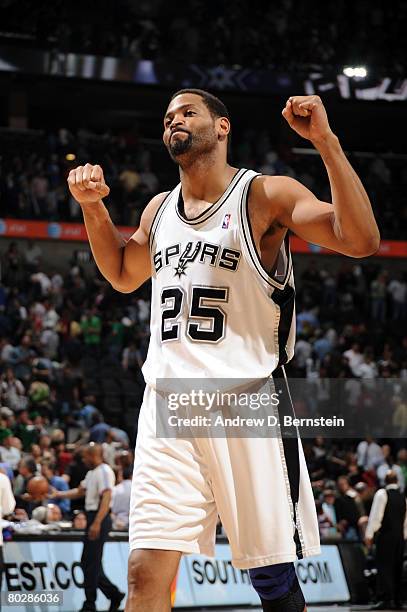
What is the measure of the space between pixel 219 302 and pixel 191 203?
0.49 meters

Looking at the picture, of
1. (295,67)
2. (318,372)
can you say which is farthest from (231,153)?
(318,372)

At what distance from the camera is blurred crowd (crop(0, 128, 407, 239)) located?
21.9 metres

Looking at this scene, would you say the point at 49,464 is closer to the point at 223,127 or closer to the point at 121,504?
the point at 121,504

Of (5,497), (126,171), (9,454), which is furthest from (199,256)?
(126,171)

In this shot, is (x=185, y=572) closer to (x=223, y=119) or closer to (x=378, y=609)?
(x=378, y=609)

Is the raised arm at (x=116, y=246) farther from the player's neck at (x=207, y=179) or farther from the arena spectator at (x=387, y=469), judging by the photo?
the arena spectator at (x=387, y=469)

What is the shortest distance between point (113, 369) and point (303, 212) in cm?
1481

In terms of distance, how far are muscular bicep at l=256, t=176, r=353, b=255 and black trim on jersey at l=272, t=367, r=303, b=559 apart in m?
0.57

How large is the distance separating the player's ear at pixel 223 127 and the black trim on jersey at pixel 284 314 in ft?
2.26

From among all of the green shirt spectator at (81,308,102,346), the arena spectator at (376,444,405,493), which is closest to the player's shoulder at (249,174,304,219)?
the arena spectator at (376,444,405,493)

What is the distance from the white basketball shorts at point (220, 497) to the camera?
3.80 metres

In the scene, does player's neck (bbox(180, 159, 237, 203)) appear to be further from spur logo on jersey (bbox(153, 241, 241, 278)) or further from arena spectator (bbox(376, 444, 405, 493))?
arena spectator (bbox(376, 444, 405, 493))

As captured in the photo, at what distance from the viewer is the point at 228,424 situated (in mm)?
3895

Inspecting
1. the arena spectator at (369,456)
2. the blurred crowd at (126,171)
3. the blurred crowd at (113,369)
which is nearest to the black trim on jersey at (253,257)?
the blurred crowd at (113,369)
